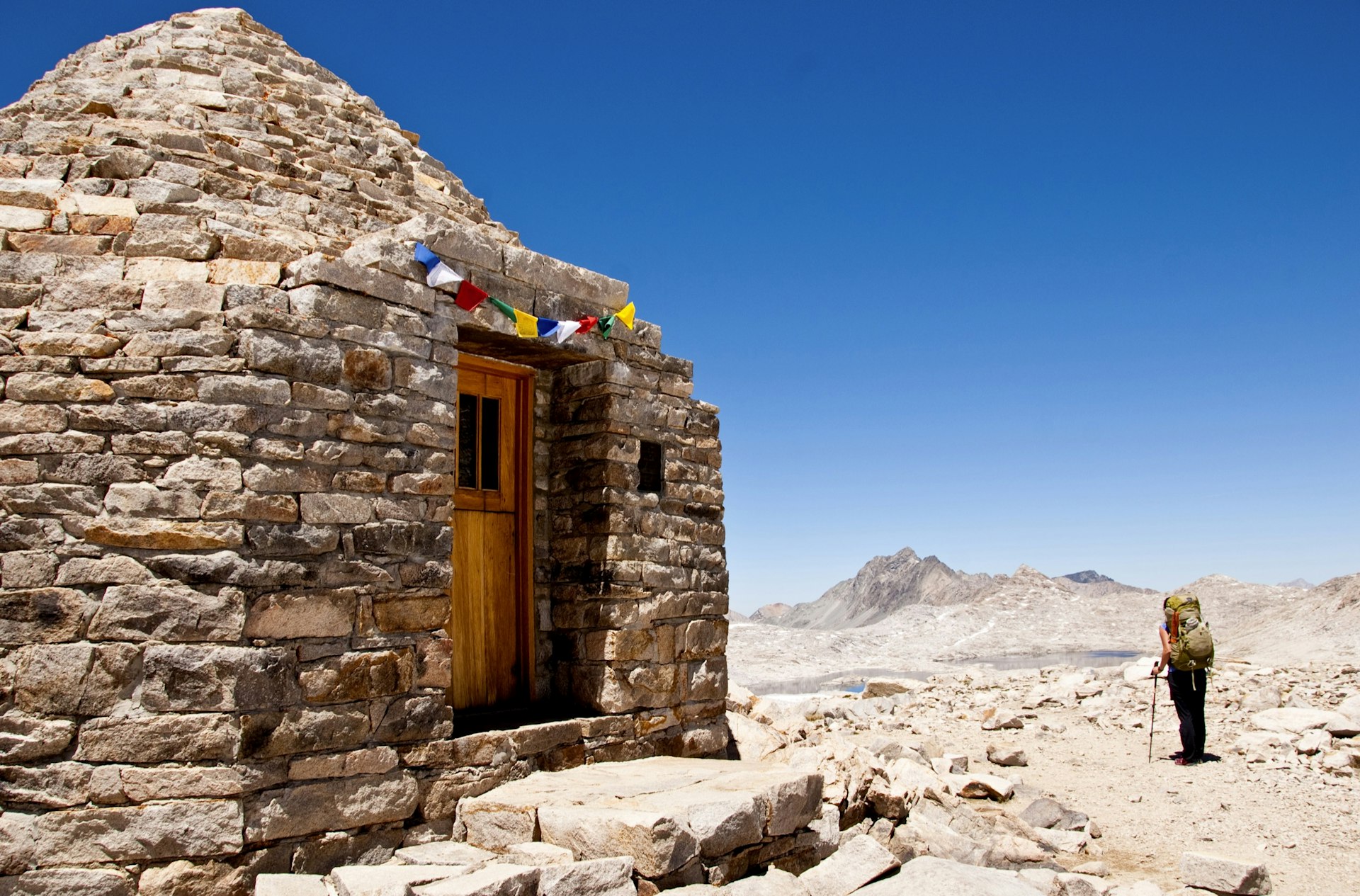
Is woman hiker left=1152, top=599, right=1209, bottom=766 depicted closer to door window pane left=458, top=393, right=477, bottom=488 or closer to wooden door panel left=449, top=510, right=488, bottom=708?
wooden door panel left=449, top=510, right=488, bottom=708

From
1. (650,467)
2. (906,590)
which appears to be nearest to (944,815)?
(650,467)

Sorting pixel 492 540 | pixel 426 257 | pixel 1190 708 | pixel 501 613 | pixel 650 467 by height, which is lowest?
pixel 1190 708

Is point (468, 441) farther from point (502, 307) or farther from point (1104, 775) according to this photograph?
point (1104, 775)

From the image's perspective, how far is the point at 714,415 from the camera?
762 centimetres

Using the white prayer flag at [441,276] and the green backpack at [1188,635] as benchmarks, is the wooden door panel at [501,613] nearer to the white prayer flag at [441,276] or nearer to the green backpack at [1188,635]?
the white prayer flag at [441,276]

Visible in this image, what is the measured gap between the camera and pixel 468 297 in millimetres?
5949

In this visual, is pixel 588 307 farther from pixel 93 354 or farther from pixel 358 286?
pixel 93 354

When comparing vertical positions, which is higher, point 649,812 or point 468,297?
point 468,297

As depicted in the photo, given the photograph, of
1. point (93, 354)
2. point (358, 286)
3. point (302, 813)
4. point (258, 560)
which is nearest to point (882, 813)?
point (302, 813)

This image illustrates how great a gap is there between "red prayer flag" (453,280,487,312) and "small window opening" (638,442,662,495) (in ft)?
5.56

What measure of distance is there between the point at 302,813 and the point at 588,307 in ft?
12.2

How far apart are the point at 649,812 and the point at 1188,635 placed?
7.00 metres

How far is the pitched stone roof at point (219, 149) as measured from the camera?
5480 millimetres

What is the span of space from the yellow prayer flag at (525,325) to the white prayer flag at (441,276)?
52 centimetres
